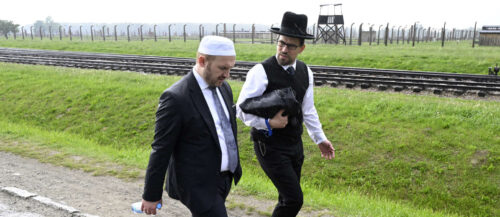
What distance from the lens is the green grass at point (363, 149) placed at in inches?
270

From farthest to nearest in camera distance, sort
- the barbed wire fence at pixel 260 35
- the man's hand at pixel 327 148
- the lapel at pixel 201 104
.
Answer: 1. the barbed wire fence at pixel 260 35
2. the man's hand at pixel 327 148
3. the lapel at pixel 201 104

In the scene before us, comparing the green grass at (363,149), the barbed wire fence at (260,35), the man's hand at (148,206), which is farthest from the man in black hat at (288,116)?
the barbed wire fence at (260,35)

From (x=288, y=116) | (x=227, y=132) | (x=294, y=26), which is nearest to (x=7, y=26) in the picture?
(x=294, y=26)

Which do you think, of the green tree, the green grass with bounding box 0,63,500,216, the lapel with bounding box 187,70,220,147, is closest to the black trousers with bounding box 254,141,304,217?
the lapel with bounding box 187,70,220,147

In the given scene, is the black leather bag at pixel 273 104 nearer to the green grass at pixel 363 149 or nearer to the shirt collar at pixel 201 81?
the shirt collar at pixel 201 81

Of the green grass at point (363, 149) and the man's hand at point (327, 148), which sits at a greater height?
the man's hand at point (327, 148)

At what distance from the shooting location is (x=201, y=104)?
282 cm

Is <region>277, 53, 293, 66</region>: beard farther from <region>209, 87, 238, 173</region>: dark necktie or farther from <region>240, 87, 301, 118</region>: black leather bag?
<region>209, 87, 238, 173</region>: dark necktie

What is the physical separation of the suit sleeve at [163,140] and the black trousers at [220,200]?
369mm

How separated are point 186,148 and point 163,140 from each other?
0.19 metres

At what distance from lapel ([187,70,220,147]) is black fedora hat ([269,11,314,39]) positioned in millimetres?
1115

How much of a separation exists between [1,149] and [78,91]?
5864 millimetres

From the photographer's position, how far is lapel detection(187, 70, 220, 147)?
2.79 meters

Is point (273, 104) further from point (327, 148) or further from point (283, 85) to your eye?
point (327, 148)
